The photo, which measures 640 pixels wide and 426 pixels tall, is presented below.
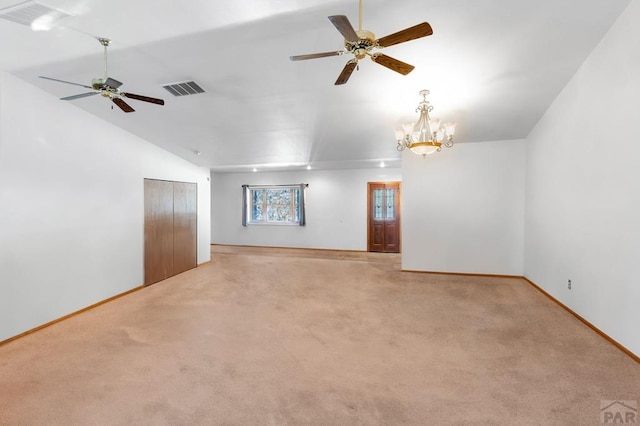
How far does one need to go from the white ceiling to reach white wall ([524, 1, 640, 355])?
29cm

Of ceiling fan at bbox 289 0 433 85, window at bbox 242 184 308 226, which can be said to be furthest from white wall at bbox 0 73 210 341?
window at bbox 242 184 308 226

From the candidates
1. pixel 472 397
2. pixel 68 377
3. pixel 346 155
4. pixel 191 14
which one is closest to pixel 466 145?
pixel 346 155

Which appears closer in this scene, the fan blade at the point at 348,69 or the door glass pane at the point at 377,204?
the fan blade at the point at 348,69

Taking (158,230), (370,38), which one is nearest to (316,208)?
(158,230)

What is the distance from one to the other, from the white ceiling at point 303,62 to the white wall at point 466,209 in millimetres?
689

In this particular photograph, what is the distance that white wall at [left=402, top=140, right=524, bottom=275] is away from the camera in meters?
5.27

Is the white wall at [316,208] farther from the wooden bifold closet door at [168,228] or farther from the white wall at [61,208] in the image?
the white wall at [61,208]

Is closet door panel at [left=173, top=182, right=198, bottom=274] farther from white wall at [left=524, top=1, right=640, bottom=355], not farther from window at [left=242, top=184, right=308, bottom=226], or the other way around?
white wall at [left=524, top=1, right=640, bottom=355]

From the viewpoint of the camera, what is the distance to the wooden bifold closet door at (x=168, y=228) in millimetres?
5172

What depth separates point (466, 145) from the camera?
540 centimetres

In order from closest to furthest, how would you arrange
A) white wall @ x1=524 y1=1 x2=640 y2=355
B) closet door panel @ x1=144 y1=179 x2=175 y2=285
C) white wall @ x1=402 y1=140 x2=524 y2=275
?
1. white wall @ x1=524 y1=1 x2=640 y2=355
2. closet door panel @ x1=144 y1=179 x2=175 y2=285
3. white wall @ x1=402 y1=140 x2=524 y2=275

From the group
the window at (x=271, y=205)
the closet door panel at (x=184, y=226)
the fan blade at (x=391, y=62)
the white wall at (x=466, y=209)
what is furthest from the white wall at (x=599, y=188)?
the closet door panel at (x=184, y=226)

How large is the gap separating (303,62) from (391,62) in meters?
1.12

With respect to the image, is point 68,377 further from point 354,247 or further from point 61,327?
point 354,247
